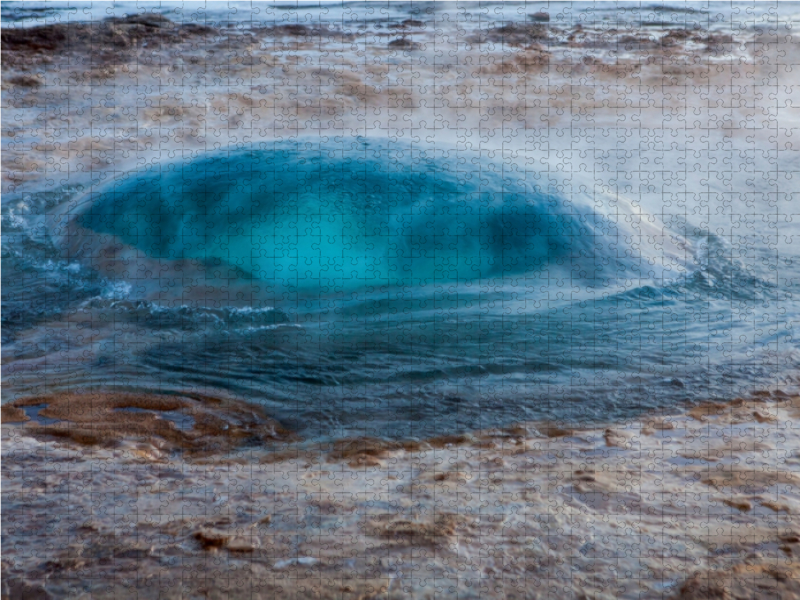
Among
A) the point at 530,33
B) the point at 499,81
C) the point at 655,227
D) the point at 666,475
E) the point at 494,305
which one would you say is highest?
the point at 530,33

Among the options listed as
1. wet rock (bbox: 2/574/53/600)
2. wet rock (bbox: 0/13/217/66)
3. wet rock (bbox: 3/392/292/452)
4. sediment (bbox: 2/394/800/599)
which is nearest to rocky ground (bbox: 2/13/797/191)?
wet rock (bbox: 0/13/217/66)

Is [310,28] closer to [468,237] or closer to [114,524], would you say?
[468,237]

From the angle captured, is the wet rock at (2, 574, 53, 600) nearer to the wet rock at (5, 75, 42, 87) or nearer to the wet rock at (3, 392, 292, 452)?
the wet rock at (3, 392, 292, 452)

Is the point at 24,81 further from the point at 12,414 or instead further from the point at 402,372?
the point at 402,372

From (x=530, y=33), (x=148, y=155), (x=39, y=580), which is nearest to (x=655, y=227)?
(x=39, y=580)

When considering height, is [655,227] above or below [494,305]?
above

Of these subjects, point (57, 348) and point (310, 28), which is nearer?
point (57, 348)
